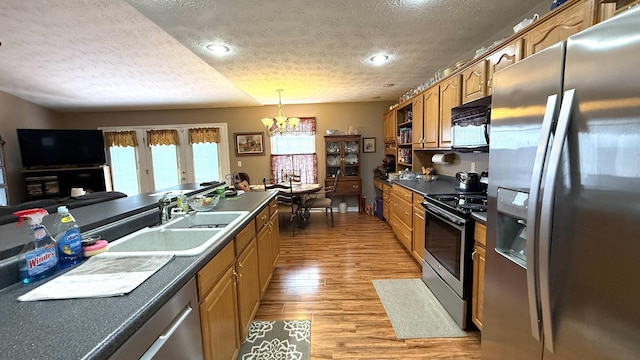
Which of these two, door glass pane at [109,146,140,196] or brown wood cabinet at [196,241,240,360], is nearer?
brown wood cabinet at [196,241,240,360]

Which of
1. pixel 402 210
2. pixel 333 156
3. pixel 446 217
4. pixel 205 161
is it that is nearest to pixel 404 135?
pixel 402 210

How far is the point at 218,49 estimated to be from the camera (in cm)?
262

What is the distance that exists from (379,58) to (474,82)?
117cm

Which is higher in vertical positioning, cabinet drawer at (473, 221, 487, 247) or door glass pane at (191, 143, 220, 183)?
door glass pane at (191, 143, 220, 183)

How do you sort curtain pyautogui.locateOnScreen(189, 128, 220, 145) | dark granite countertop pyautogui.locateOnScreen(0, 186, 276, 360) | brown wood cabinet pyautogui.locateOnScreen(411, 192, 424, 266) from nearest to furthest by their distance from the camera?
dark granite countertop pyautogui.locateOnScreen(0, 186, 276, 360)
brown wood cabinet pyautogui.locateOnScreen(411, 192, 424, 266)
curtain pyautogui.locateOnScreen(189, 128, 220, 145)

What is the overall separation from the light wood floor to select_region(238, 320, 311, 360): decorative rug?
59 mm

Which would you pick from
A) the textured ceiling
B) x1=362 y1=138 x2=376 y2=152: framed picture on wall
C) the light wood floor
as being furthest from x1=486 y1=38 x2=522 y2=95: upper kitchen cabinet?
x1=362 y1=138 x2=376 y2=152: framed picture on wall

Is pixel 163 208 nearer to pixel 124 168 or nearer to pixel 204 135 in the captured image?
pixel 204 135

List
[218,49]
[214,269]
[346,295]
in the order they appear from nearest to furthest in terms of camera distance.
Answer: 1. [214,269]
2. [346,295]
3. [218,49]

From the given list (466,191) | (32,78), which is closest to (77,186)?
(32,78)

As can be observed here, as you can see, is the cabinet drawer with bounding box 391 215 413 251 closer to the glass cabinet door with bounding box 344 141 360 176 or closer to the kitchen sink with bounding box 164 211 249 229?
the glass cabinet door with bounding box 344 141 360 176

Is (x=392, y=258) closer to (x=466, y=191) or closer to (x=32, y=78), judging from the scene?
(x=466, y=191)

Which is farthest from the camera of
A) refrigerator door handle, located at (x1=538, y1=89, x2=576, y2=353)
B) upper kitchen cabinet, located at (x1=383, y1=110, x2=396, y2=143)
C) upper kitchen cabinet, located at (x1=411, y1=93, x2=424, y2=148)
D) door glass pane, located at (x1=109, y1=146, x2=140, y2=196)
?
door glass pane, located at (x1=109, y1=146, x2=140, y2=196)

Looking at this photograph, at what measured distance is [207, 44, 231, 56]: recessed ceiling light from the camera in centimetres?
254
